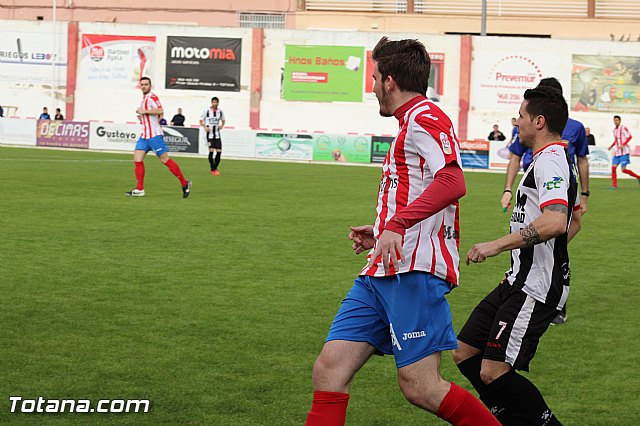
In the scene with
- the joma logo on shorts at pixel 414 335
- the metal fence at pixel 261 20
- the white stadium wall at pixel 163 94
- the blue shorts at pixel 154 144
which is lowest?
the joma logo on shorts at pixel 414 335

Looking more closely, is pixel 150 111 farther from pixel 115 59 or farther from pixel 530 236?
pixel 115 59

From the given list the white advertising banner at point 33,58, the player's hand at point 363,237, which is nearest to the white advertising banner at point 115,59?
the white advertising banner at point 33,58

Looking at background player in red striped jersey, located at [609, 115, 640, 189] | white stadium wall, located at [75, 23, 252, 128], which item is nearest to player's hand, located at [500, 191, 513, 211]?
background player in red striped jersey, located at [609, 115, 640, 189]

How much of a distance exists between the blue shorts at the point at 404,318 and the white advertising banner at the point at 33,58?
4614 cm

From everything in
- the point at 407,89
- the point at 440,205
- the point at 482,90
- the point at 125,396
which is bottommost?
the point at 125,396

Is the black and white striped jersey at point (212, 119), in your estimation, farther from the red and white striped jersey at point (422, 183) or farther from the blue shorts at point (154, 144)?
the red and white striped jersey at point (422, 183)

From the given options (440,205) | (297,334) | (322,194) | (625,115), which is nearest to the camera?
(440,205)

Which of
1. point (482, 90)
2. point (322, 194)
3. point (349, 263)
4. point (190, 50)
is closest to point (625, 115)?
point (482, 90)

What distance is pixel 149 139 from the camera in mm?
18203

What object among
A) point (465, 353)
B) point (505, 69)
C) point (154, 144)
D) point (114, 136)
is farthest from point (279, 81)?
point (465, 353)

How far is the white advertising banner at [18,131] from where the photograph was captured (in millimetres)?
37938

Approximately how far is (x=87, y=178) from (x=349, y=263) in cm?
1244

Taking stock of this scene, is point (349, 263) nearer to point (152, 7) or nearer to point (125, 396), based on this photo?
point (125, 396)

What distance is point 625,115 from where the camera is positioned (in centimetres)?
4538
